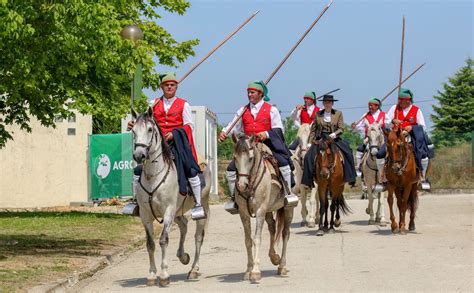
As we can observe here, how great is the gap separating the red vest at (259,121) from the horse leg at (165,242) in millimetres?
1741

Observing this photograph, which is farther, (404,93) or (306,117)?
(306,117)

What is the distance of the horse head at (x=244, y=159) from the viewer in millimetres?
14422

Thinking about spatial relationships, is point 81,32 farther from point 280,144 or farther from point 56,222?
point 56,222

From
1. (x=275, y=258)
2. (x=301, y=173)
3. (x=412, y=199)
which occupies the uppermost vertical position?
(x=301, y=173)

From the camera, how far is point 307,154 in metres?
22.9

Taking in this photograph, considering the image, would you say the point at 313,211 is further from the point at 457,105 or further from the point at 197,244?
the point at 457,105

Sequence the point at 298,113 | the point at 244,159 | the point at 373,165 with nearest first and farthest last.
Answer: the point at 244,159 → the point at 298,113 → the point at 373,165

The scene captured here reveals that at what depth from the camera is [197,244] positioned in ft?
50.4

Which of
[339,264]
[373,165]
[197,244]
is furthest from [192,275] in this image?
[373,165]

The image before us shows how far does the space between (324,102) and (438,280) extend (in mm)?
9611

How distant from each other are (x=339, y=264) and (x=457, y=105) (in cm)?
6324

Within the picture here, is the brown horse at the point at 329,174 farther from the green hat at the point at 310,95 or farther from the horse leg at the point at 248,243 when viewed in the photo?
the horse leg at the point at 248,243

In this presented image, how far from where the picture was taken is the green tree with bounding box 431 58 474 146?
252 feet

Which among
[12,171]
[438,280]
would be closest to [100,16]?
[438,280]
